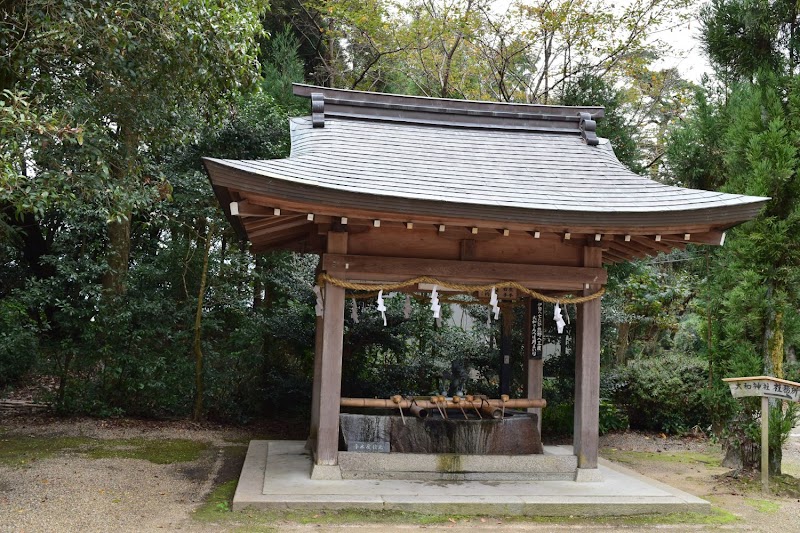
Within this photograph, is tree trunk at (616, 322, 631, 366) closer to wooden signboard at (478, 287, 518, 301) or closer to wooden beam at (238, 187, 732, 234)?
wooden signboard at (478, 287, 518, 301)

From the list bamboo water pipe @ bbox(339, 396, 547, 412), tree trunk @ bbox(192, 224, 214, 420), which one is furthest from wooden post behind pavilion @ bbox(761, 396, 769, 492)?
tree trunk @ bbox(192, 224, 214, 420)

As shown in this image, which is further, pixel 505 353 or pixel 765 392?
pixel 505 353

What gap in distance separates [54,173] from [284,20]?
12681 millimetres

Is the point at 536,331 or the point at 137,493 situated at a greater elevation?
the point at 536,331

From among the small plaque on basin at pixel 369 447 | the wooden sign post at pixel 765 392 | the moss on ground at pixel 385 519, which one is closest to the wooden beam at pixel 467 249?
the small plaque on basin at pixel 369 447

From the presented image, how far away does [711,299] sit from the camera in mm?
8781

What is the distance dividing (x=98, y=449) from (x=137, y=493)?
2420 mm

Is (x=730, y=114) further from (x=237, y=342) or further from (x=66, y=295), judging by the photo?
(x=66, y=295)

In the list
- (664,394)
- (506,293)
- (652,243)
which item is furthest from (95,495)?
(664,394)

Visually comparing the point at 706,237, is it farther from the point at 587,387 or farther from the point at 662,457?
the point at 662,457

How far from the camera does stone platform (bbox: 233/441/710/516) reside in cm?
577

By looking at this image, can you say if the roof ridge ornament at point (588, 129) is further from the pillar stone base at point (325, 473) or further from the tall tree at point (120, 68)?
the pillar stone base at point (325, 473)

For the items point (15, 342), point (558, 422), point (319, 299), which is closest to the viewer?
point (319, 299)

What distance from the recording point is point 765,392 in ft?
22.6
